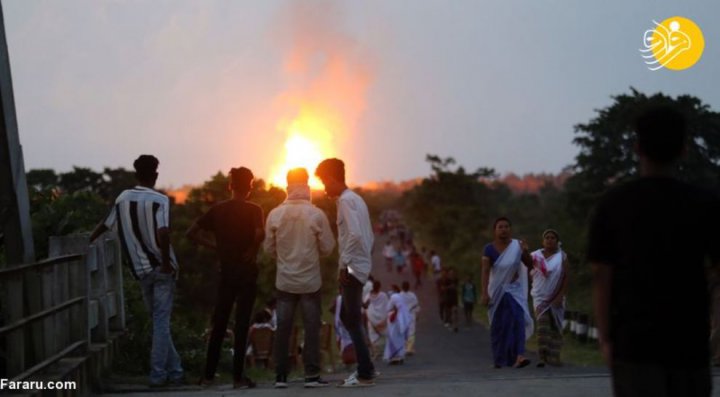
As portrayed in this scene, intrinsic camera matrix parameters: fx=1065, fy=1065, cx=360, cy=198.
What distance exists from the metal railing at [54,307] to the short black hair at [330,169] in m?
2.10

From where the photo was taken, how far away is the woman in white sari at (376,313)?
2389 centimetres

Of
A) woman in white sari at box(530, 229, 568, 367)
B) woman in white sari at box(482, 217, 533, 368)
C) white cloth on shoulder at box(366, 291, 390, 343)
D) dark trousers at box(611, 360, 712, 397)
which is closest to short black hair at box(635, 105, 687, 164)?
dark trousers at box(611, 360, 712, 397)

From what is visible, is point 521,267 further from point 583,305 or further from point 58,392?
point 583,305

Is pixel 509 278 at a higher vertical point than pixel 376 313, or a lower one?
higher

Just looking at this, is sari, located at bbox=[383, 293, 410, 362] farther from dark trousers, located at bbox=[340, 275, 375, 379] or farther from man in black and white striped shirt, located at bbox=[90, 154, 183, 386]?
man in black and white striped shirt, located at bbox=[90, 154, 183, 386]

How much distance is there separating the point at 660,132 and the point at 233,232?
5.47 m

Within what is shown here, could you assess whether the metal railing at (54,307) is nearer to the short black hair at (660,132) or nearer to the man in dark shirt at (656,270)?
the man in dark shirt at (656,270)

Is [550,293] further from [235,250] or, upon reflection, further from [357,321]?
[235,250]

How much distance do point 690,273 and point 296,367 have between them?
16.8m

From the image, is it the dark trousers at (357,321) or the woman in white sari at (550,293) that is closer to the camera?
the dark trousers at (357,321)

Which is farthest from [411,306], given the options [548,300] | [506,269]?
[506,269]

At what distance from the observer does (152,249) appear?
8992mm

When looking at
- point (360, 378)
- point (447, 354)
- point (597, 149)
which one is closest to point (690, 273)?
point (360, 378)

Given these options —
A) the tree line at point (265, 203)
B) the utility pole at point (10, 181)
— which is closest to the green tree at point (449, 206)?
the tree line at point (265, 203)
